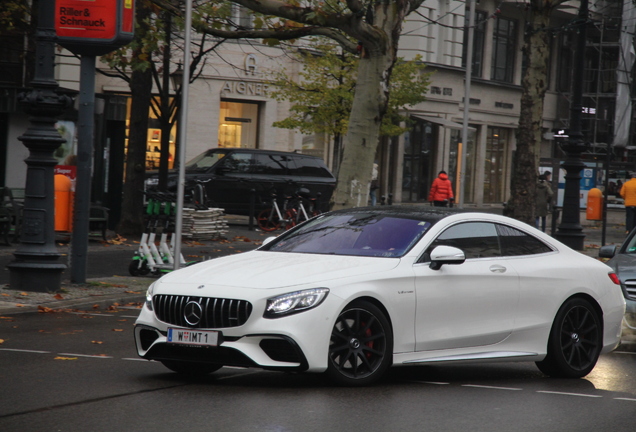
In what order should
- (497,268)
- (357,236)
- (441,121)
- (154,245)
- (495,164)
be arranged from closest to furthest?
(357,236) < (497,268) < (154,245) < (441,121) < (495,164)

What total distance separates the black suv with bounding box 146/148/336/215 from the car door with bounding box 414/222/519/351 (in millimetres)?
19843

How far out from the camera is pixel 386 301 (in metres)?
7.78

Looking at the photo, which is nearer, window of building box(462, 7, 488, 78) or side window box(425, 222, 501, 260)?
side window box(425, 222, 501, 260)

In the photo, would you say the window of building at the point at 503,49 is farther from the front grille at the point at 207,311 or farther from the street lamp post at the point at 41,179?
the front grille at the point at 207,311

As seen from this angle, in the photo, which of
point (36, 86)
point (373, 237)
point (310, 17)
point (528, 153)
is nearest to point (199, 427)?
point (373, 237)

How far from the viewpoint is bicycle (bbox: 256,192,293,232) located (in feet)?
90.5

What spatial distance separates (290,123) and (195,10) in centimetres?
1900

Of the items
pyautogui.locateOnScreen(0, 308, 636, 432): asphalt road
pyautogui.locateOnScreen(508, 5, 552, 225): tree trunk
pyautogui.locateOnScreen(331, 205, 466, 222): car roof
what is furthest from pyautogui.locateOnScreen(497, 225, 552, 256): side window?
pyautogui.locateOnScreen(508, 5, 552, 225): tree trunk

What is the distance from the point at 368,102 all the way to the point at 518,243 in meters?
8.42

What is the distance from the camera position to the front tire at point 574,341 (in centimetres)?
889

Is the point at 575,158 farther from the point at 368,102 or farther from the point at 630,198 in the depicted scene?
the point at 368,102

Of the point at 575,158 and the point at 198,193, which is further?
the point at 198,193

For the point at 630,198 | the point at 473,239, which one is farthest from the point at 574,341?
the point at 630,198

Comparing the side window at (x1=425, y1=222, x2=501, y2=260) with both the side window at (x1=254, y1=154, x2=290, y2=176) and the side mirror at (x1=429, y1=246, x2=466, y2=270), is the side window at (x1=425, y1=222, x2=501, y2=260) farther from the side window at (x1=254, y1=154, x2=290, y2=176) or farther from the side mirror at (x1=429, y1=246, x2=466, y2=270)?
the side window at (x1=254, y1=154, x2=290, y2=176)
